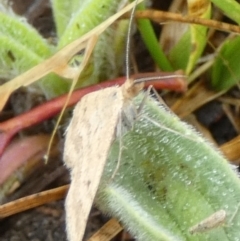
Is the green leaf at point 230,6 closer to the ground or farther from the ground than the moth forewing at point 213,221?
farther from the ground

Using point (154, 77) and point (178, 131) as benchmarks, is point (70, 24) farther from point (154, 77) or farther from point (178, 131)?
point (178, 131)

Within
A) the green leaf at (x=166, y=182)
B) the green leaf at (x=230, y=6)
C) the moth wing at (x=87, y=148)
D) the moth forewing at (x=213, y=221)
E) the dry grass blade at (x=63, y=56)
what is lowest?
the moth forewing at (x=213, y=221)

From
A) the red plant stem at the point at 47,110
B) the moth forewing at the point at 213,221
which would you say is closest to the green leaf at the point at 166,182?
the moth forewing at the point at 213,221

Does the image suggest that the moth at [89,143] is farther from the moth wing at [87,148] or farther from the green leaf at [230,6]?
the green leaf at [230,6]

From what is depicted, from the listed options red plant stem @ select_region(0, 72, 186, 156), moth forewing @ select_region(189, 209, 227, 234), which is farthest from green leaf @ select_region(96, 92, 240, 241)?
red plant stem @ select_region(0, 72, 186, 156)

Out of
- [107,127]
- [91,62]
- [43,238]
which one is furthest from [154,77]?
[43,238]

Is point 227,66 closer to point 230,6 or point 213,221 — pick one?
point 230,6

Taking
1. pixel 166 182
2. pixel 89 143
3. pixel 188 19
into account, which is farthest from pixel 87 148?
pixel 188 19
